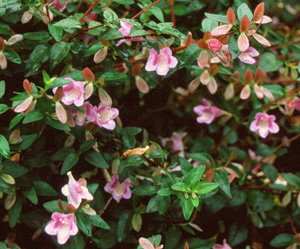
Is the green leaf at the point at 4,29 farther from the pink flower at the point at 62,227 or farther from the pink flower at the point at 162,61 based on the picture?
the pink flower at the point at 62,227

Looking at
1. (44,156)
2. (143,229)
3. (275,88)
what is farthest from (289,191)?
(44,156)

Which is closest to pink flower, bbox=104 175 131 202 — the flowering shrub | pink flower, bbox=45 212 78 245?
the flowering shrub

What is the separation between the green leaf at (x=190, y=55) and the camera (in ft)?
3.19

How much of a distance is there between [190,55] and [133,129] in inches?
12.0

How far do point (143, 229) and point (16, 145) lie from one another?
18.9 inches

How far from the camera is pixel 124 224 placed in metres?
1.14

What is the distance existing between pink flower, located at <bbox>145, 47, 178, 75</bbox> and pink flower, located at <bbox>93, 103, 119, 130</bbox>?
0.53 ft

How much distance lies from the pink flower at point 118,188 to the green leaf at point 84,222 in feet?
0.57

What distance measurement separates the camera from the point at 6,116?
1150 millimetres

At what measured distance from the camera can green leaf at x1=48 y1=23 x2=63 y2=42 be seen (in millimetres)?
996

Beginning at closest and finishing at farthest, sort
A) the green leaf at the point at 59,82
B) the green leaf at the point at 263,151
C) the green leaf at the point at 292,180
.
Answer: the green leaf at the point at 59,82 → the green leaf at the point at 292,180 → the green leaf at the point at 263,151

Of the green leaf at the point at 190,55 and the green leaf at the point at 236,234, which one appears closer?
the green leaf at the point at 190,55

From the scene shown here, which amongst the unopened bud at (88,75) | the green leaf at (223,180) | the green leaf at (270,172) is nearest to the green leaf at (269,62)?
the green leaf at (270,172)

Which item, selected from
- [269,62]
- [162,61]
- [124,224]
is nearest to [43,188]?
[124,224]
